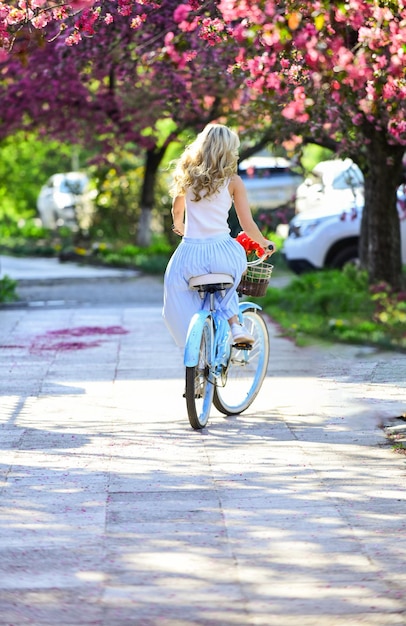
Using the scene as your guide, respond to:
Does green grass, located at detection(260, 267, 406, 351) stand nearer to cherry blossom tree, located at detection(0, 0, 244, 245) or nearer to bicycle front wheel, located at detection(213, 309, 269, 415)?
cherry blossom tree, located at detection(0, 0, 244, 245)

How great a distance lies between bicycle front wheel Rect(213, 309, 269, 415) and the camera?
8318mm

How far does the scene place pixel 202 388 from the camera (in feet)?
25.8

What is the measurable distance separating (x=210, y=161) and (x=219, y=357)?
1.24m

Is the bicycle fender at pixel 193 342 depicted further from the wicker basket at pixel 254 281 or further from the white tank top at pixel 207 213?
the wicker basket at pixel 254 281

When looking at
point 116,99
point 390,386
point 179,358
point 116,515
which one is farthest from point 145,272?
point 116,515

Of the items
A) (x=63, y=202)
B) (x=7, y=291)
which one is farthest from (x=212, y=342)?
(x=63, y=202)

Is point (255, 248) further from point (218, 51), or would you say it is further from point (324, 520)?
point (218, 51)

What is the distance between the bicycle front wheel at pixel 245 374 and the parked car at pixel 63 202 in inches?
705

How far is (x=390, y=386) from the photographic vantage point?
9.28 metres

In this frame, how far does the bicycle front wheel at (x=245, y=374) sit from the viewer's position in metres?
8.32

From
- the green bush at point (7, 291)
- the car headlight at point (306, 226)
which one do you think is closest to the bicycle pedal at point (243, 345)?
the green bush at point (7, 291)

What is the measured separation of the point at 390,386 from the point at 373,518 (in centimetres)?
346

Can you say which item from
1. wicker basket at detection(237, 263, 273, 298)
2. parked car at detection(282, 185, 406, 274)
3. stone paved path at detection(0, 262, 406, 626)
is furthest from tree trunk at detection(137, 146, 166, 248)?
wicker basket at detection(237, 263, 273, 298)

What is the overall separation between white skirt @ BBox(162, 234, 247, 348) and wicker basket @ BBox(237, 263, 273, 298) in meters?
0.23
